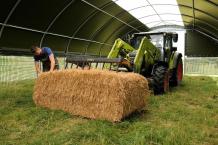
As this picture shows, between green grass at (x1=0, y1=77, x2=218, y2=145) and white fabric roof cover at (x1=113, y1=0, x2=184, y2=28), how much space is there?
8.84 metres

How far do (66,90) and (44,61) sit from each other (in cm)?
254

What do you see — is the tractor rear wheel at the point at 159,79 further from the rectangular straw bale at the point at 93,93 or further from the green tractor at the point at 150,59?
the rectangular straw bale at the point at 93,93

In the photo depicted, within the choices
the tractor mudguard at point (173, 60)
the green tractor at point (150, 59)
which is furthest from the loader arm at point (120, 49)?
the tractor mudguard at point (173, 60)

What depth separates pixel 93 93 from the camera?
18.5ft

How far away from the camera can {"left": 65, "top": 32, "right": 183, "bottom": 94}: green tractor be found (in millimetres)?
8711

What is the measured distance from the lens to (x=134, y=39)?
11.0m

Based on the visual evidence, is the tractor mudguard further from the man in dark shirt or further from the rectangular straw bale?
the rectangular straw bale

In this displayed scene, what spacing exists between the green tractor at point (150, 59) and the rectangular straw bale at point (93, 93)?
117 cm

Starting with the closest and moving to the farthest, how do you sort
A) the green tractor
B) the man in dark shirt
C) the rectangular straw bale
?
the rectangular straw bale
the man in dark shirt
the green tractor

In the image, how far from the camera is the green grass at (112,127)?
4.20 m

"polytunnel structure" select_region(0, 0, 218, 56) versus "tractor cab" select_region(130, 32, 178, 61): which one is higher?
"polytunnel structure" select_region(0, 0, 218, 56)

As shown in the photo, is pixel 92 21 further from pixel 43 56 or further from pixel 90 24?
pixel 43 56

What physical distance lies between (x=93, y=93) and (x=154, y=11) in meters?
12.9

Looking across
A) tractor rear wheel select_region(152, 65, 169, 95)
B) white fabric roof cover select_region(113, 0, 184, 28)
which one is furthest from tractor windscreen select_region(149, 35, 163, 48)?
white fabric roof cover select_region(113, 0, 184, 28)
